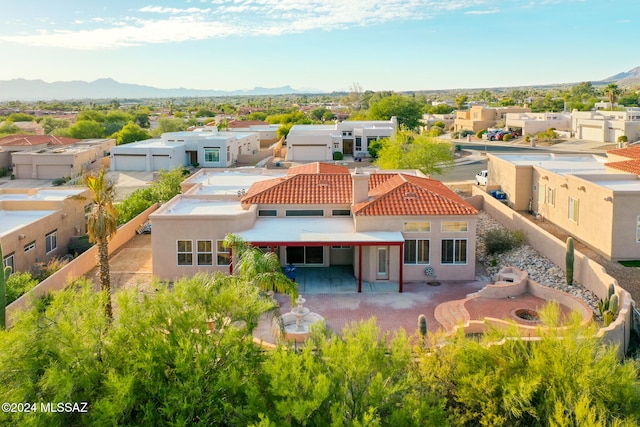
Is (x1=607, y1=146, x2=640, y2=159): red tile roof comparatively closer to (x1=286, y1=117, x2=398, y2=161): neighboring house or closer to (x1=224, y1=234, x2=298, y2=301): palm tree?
(x1=224, y1=234, x2=298, y2=301): palm tree

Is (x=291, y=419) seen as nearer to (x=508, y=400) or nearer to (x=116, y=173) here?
(x=508, y=400)

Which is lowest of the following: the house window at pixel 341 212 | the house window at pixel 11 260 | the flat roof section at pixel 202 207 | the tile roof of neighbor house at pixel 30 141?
the house window at pixel 11 260

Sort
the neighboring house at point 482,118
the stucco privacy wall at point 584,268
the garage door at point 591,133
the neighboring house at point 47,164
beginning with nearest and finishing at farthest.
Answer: the stucco privacy wall at point 584,268
the neighboring house at point 47,164
the garage door at point 591,133
the neighboring house at point 482,118

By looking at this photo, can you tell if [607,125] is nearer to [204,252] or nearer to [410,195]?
[410,195]

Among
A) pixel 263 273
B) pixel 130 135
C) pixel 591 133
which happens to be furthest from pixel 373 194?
pixel 130 135

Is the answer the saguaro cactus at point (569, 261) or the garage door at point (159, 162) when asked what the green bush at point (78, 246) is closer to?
the saguaro cactus at point (569, 261)

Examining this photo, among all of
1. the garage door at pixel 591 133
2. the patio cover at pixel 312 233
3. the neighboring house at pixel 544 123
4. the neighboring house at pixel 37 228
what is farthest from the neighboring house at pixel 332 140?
the patio cover at pixel 312 233

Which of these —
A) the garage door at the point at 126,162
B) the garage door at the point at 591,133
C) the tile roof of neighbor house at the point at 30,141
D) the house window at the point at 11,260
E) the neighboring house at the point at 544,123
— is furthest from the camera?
the neighboring house at the point at 544,123

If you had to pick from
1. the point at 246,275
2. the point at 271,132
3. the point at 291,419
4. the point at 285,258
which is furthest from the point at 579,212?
the point at 271,132
